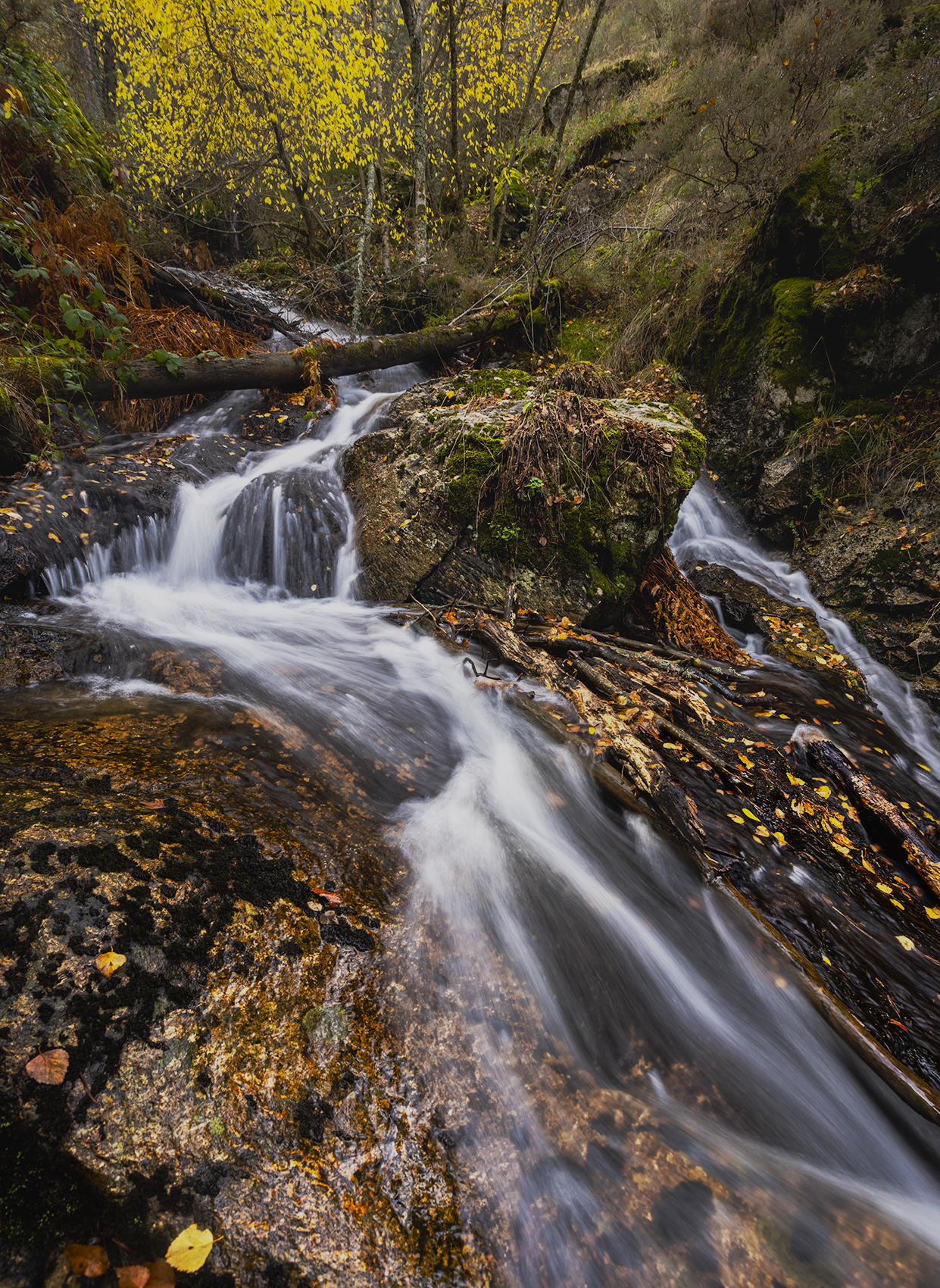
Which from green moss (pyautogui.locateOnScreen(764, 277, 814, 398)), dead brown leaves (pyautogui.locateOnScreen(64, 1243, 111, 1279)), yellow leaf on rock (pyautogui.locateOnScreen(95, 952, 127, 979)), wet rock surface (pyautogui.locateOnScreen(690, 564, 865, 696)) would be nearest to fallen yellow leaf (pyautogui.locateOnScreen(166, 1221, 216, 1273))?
dead brown leaves (pyautogui.locateOnScreen(64, 1243, 111, 1279))

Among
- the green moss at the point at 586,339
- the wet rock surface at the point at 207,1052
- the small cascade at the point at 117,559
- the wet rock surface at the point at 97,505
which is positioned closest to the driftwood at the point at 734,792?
the wet rock surface at the point at 207,1052

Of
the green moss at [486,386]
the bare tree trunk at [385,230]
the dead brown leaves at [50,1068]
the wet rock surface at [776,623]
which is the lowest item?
the dead brown leaves at [50,1068]

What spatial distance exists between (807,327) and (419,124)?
803cm

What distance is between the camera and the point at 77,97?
11.8 m

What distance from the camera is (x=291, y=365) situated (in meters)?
7.36

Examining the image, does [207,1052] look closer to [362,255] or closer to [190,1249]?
[190,1249]

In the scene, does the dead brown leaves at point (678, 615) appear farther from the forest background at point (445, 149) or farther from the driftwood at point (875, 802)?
the forest background at point (445, 149)

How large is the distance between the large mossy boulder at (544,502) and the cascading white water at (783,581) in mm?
2058

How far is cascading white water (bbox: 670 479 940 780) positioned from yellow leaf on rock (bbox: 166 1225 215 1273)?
526 cm

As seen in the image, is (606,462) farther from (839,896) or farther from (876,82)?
(876,82)

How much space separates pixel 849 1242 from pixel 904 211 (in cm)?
876

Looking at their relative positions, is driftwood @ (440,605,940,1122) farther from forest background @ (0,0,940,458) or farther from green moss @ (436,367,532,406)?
forest background @ (0,0,940,458)

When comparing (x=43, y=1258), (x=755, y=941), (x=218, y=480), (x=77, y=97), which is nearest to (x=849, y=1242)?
(x=755, y=941)

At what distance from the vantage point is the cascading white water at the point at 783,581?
495 centimetres
